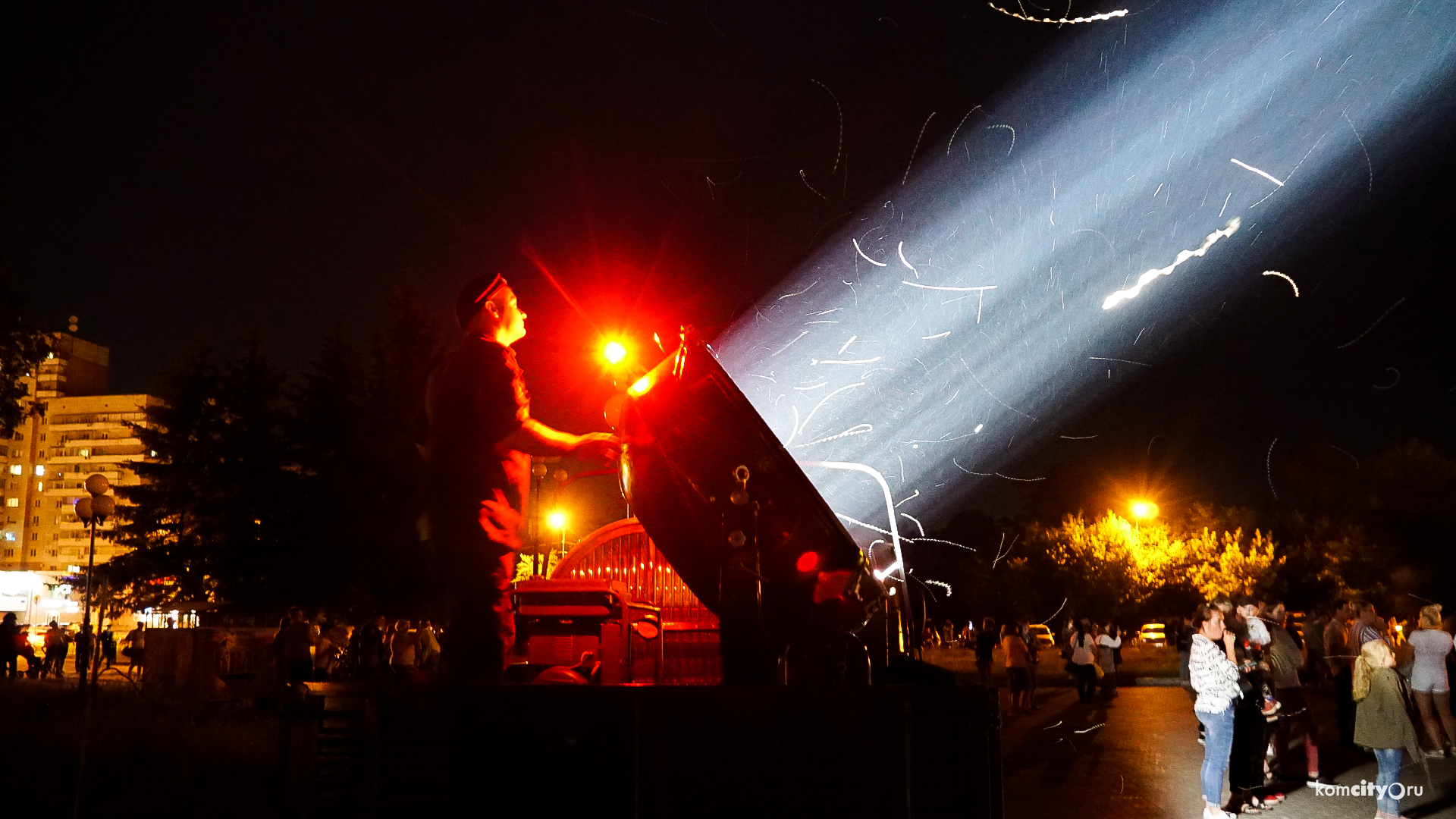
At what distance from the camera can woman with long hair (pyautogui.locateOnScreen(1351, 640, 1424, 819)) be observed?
8.55 meters

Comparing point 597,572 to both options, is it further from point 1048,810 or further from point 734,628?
point 734,628

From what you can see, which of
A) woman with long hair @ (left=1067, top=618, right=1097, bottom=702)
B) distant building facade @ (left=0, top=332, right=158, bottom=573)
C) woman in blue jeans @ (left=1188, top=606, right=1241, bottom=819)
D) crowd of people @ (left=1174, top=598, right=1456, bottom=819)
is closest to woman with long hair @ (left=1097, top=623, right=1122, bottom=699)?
woman with long hair @ (left=1067, top=618, right=1097, bottom=702)

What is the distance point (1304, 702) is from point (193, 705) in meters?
14.8

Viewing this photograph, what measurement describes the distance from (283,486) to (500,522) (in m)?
25.0

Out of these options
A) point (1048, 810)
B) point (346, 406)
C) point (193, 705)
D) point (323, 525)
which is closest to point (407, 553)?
point (323, 525)

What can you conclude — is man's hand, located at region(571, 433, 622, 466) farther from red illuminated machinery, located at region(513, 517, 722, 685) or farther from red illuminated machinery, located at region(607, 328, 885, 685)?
red illuminated machinery, located at region(513, 517, 722, 685)

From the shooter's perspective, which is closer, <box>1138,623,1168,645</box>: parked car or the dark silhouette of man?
the dark silhouette of man

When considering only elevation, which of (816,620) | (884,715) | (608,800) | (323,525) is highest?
(323,525)

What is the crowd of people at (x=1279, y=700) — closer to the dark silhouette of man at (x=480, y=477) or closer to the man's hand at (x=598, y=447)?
the man's hand at (x=598, y=447)

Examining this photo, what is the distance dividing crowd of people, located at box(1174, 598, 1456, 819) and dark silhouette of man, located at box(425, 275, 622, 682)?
6.25 meters

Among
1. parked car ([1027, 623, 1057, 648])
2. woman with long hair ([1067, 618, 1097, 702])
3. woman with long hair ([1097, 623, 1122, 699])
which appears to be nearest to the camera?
woman with long hair ([1067, 618, 1097, 702])

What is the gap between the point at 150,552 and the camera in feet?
90.5

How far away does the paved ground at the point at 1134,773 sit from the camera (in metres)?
9.27

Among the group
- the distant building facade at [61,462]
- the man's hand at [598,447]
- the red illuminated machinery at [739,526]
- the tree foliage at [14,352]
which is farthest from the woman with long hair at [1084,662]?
the distant building facade at [61,462]
